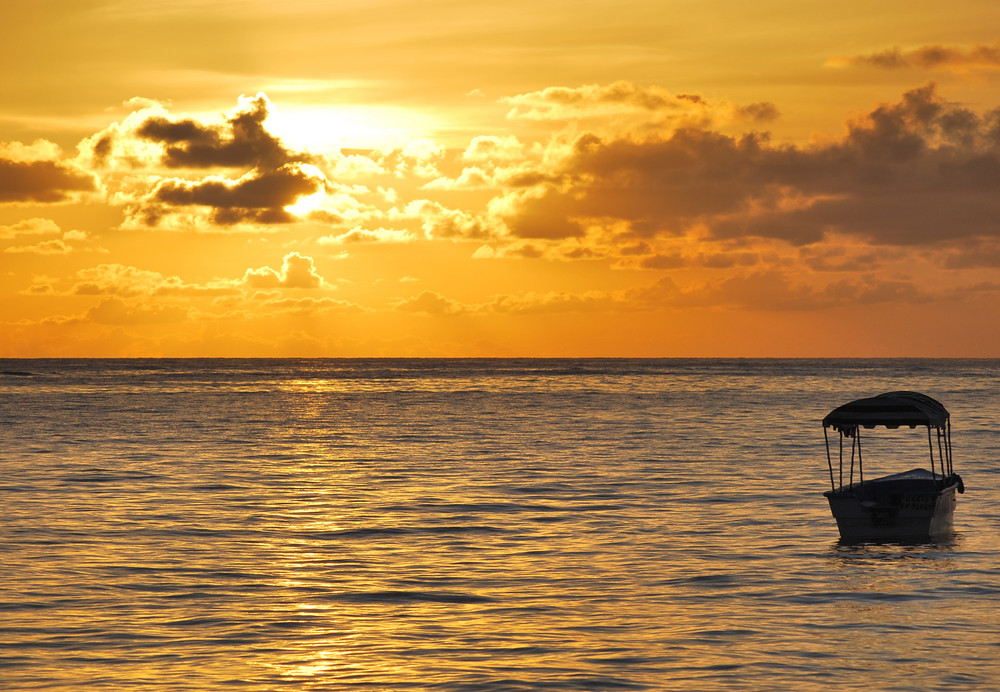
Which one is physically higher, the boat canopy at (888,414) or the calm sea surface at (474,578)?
the boat canopy at (888,414)

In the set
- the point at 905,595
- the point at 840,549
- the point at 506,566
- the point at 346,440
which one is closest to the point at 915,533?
the point at 840,549

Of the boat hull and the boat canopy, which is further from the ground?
the boat canopy

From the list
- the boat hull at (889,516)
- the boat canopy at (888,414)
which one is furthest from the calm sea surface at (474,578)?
the boat canopy at (888,414)

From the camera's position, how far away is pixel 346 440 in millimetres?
77750

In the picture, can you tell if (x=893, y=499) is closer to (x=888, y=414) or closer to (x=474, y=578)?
(x=888, y=414)

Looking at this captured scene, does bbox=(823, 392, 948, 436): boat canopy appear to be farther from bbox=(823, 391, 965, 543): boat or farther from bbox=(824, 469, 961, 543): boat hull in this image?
bbox=(824, 469, 961, 543): boat hull

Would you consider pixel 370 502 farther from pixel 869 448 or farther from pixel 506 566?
pixel 869 448

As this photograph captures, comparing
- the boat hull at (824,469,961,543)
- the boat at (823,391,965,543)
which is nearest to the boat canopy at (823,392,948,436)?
the boat at (823,391,965,543)

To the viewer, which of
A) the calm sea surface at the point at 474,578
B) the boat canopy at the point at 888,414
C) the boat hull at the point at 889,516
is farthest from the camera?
the boat canopy at the point at 888,414

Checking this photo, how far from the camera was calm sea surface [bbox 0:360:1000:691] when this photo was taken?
1986cm

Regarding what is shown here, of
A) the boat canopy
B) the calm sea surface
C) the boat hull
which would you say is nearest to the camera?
the calm sea surface

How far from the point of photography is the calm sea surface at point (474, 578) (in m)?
19.9

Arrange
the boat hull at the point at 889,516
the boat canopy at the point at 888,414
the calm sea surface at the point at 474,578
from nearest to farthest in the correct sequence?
the calm sea surface at the point at 474,578
the boat hull at the point at 889,516
the boat canopy at the point at 888,414

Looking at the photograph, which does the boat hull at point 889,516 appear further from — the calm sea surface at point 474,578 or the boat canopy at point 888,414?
the boat canopy at point 888,414
